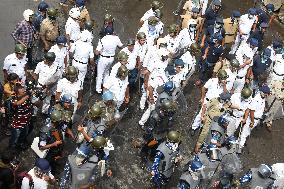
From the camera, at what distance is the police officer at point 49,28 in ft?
38.6

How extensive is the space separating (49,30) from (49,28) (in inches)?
2.1

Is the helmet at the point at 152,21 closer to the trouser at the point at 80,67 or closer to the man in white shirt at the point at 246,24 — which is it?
the trouser at the point at 80,67

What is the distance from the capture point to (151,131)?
407 inches

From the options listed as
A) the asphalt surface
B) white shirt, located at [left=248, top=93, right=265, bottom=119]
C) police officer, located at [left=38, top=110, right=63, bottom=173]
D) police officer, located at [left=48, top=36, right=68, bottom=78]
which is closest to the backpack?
police officer, located at [left=38, top=110, right=63, bottom=173]

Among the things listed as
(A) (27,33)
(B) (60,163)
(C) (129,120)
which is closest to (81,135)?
(B) (60,163)

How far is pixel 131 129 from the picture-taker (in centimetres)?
1191

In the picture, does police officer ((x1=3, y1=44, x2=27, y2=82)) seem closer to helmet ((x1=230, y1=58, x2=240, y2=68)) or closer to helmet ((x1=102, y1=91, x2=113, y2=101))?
helmet ((x1=102, y1=91, x2=113, y2=101))

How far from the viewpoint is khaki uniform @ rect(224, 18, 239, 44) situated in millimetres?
14211

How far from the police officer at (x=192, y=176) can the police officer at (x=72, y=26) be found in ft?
17.2

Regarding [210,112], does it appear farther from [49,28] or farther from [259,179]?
[49,28]

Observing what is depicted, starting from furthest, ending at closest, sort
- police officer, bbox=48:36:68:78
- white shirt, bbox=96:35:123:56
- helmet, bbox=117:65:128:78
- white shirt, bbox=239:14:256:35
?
white shirt, bbox=239:14:256:35 < white shirt, bbox=96:35:123:56 < police officer, bbox=48:36:68:78 < helmet, bbox=117:65:128:78

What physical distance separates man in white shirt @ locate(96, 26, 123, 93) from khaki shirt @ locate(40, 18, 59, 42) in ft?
4.00

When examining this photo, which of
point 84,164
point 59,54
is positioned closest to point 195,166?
point 84,164

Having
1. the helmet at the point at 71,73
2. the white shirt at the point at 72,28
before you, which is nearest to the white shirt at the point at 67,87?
the helmet at the point at 71,73
